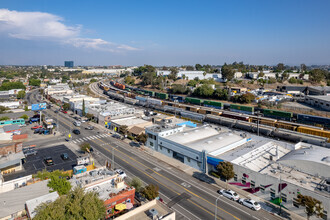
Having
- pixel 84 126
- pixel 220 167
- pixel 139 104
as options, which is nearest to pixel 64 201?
pixel 220 167

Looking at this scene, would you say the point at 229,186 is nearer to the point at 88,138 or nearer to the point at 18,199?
the point at 18,199

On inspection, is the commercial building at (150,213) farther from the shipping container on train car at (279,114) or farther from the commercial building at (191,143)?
the shipping container on train car at (279,114)

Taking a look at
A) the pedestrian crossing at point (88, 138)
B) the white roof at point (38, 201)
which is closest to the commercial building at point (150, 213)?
the white roof at point (38, 201)

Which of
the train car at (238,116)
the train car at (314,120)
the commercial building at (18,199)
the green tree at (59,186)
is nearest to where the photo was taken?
the commercial building at (18,199)

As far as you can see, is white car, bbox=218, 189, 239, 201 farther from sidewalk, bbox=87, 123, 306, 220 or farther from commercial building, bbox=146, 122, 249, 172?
commercial building, bbox=146, 122, 249, 172

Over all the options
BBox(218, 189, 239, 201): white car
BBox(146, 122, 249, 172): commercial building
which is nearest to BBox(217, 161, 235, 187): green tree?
BBox(218, 189, 239, 201): white car

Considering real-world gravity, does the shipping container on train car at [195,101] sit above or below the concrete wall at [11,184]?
above
